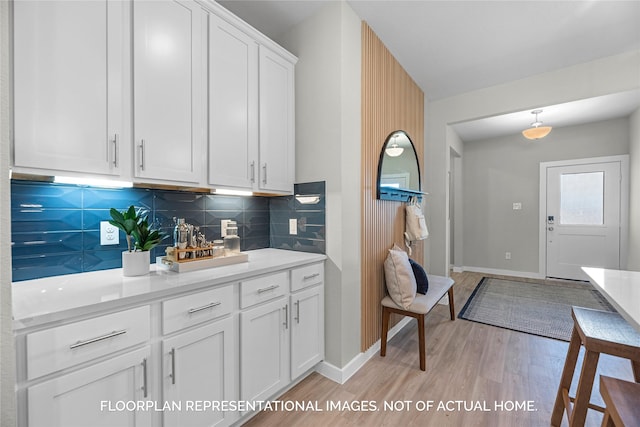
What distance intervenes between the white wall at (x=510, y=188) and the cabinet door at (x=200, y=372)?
17.5 ft

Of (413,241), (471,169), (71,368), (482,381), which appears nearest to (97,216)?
(71,368)

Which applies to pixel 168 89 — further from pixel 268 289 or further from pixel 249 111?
pixel 268 289

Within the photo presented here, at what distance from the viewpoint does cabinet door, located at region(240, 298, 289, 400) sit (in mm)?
1452

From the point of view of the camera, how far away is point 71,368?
0.92m

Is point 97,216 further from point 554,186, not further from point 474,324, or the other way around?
point 554,186

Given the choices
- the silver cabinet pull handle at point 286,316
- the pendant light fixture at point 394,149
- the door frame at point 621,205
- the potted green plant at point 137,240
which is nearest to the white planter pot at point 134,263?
the potted green plant at point 137,240

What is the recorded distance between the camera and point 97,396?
38.4 inches

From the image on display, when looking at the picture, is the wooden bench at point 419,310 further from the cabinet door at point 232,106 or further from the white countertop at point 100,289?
the cabinet door at point 232,106

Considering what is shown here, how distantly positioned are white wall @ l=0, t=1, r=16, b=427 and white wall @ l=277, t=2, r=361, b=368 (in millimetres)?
1542

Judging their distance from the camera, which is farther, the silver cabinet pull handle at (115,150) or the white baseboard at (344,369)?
the white baseboard at (344,369)

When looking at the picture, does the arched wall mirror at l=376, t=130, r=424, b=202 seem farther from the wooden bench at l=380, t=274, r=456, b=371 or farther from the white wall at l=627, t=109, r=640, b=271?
the white wall at l=627, t=109, r=640, b=271

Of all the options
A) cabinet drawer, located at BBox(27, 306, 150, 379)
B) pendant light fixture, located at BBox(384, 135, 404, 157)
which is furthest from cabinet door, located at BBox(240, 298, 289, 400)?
pendant light fixture, located at BBox(384, 135, 404, 157)

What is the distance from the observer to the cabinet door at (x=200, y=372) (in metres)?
1.16

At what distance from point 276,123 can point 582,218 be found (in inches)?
210
